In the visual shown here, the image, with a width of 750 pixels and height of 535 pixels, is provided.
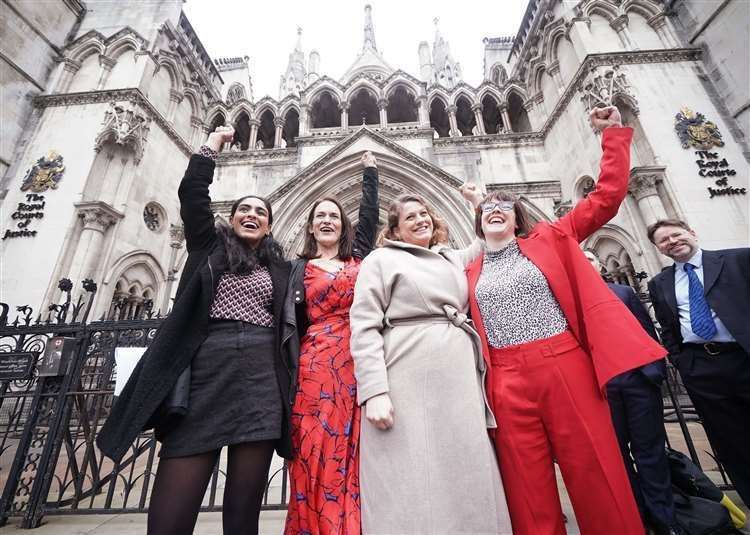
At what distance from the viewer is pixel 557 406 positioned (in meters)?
1.60

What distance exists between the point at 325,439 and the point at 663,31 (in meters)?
16.6

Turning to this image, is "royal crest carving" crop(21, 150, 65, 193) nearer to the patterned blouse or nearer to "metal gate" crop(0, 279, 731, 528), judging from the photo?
"metal gate" crop(0, 279, 731, 528)

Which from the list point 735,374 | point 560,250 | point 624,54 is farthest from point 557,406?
point 624,54

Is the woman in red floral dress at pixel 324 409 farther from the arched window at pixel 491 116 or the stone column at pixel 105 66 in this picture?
the arched window at pixel 491 116

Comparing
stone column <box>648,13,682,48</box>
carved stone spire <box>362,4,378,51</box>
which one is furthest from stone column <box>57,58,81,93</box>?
stone column <box>648,13,682,48</box>

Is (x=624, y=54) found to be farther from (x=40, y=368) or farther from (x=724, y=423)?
(x=40, y=368)

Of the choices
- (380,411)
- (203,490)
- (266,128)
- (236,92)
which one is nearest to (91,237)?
(266,128)

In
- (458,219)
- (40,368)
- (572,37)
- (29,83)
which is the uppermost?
(572,37)

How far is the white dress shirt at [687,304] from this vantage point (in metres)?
2.56

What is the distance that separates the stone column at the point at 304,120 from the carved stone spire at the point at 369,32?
1512 centimetres

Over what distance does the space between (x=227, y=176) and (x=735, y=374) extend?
14.3 metres

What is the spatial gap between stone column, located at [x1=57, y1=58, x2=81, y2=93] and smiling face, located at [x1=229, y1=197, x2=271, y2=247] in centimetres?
1480

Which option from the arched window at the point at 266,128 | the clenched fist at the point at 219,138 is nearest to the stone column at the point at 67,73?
the arched window at the point at 266,128

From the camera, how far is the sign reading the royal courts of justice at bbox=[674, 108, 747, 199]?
838 centimetres
